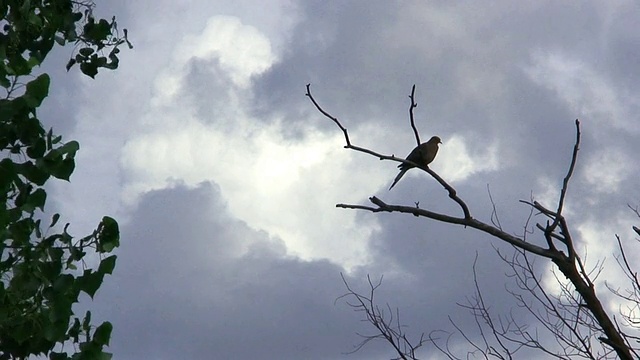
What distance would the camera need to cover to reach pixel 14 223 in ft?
10.0

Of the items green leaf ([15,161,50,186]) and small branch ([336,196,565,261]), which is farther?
small branch ([336,196,565,261])

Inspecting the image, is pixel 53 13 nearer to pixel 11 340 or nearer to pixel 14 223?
pixel 14 223

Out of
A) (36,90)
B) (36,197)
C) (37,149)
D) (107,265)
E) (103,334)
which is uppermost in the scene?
(36,90)

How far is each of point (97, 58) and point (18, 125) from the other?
1.23 meters

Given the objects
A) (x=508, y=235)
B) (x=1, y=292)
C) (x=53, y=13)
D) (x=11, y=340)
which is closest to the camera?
(x=1, y=292)

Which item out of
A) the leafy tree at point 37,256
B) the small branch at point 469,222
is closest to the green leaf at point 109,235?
the leafy tree at point 37,256

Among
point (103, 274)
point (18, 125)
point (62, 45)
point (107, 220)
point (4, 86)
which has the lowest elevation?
point (103, 274)

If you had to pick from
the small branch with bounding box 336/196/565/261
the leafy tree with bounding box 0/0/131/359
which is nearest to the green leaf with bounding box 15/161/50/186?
the leafy tree with bounding box 0/0/131/359

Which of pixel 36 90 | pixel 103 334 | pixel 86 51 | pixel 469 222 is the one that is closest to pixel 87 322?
pixel 103 334

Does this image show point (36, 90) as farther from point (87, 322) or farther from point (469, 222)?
point (469, 222)

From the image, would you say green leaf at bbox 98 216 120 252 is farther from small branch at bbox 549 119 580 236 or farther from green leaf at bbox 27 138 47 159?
small branch at bbox 549 119 580 236

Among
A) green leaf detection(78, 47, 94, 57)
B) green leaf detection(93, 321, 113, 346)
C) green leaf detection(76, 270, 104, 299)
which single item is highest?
green leaf detection(78, 47, 94, 57)

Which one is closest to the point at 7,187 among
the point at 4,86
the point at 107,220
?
the point at 107,220

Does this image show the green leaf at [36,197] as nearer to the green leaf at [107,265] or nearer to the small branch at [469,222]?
the green leaf at [107,265]
